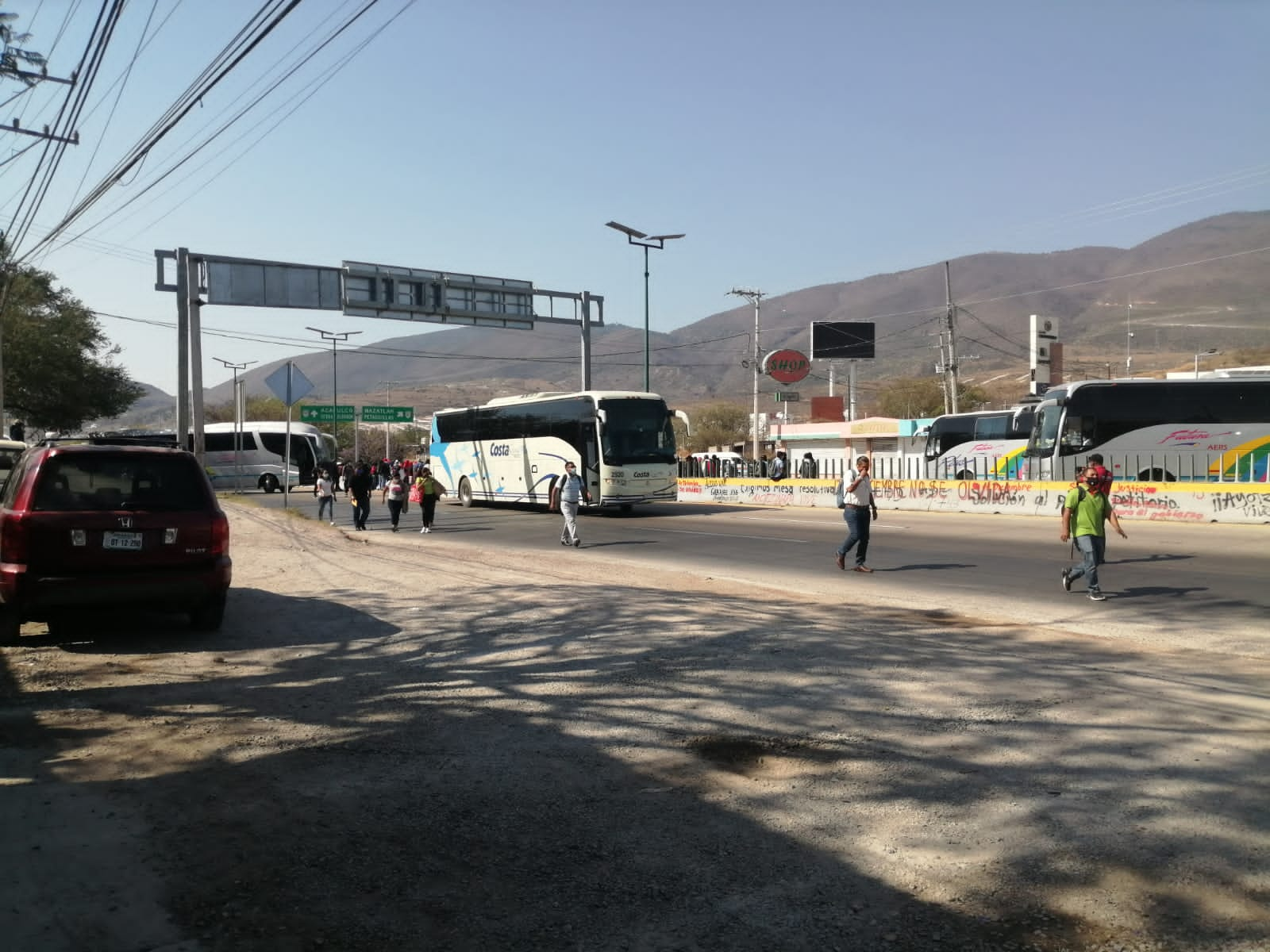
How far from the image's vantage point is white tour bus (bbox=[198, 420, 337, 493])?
53906 mm

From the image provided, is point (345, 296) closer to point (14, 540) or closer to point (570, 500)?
point (570, 500)

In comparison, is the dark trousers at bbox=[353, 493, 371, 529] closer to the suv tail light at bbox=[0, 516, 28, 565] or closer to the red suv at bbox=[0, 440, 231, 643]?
the red suv at bbox=[0, 440, 231, 643]

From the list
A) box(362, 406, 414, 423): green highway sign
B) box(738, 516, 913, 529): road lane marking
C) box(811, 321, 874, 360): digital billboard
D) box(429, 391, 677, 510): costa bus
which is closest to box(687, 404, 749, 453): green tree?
box(811, 321, 874, 360): digital billboard

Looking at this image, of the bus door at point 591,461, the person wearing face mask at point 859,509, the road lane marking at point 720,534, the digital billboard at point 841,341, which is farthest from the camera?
the digital billboard at point 841,341

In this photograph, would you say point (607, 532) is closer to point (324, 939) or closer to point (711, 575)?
point (711, 575)

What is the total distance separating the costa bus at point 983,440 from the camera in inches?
1480

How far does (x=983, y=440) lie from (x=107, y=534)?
38.2m

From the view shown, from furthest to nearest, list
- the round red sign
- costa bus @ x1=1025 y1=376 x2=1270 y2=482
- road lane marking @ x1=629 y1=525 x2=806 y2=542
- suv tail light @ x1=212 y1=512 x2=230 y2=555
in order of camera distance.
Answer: the round red sign → costa bus @ x1=1025 y1=376 x2=1270 y2=482 → road lane marking @ x1=629 y1=525 x2=806 y2=542 → suv tail light @ x1=212 y1=512 x2=230 y2=555

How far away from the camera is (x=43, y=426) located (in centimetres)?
5284

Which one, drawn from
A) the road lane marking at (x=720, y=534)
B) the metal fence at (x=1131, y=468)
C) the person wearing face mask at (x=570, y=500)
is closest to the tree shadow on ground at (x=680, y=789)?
the person wearing face mask at (x=570, y=500)

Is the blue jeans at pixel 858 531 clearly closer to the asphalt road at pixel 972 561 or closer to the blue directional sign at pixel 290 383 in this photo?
the asphalt road at pixel 972 561

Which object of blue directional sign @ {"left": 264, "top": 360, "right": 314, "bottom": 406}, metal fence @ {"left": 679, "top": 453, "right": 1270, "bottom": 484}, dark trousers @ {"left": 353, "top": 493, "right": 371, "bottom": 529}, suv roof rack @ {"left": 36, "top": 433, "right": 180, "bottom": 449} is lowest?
dark trousers @ {"left": 353, "top": 493, "right": 371, "bottom": 529}

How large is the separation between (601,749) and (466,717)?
3.70ft

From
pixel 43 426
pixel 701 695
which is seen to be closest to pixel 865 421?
pixel 43 426
